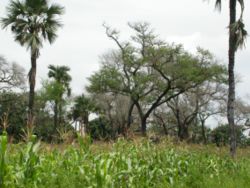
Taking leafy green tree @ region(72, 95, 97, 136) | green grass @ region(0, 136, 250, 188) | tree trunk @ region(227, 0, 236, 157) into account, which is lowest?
green grass @ region(0, 136, 250, 188)

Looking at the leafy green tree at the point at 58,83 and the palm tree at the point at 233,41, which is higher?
the leafy green tree at the point at 58,83

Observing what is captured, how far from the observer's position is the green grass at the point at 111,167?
25.2 feet

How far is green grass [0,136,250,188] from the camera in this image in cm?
770

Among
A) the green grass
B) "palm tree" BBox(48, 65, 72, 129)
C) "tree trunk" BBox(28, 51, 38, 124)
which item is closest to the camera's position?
the green grass

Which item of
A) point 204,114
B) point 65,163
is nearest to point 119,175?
point 65,163

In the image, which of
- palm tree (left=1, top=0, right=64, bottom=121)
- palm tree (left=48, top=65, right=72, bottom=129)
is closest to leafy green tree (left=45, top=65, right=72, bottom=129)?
palm tree (left=48, top=65, right=72, bottom=129)

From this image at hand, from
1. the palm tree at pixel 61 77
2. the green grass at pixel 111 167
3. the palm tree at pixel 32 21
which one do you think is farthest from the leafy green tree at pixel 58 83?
the green grass at pixel 111 167

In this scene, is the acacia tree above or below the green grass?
above

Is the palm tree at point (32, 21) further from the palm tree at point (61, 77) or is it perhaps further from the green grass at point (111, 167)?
the palm tree at point (61, 77)

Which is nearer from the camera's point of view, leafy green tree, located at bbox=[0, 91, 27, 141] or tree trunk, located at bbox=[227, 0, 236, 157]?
tree trunk, located at bbox=[227, 0, 236, 157]

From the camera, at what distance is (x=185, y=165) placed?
11.7 metres

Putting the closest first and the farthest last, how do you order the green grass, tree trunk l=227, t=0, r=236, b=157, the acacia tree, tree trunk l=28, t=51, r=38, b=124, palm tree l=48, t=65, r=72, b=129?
the green grass, tree trunk l=227, t=0, r=236, b=157, tree trunk l=28, t=51, r=38, b=124, the acacia tree, palm tree l=48, t=65, r=72, b=129

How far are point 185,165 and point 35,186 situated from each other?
18.1 ft

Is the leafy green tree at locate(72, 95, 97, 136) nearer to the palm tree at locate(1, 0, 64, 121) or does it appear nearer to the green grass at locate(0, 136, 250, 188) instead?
the palm tree at locate(1, 0, 64, 121)
